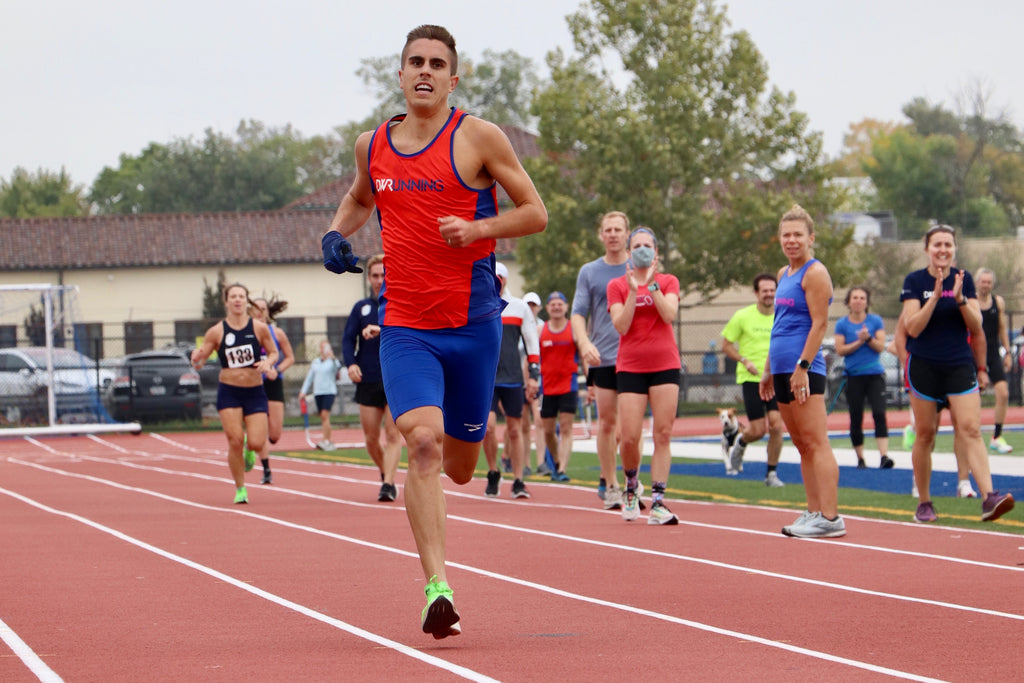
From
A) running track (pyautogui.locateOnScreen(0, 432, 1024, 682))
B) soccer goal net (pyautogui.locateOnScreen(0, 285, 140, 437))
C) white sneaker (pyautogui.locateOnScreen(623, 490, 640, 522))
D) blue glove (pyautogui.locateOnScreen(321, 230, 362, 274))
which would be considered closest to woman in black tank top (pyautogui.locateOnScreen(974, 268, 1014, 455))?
running track (pyautogui.locateOnScreen(0, 432, 1024, 682))

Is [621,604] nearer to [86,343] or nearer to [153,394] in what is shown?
[153,394]

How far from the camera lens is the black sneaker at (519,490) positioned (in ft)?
43.8

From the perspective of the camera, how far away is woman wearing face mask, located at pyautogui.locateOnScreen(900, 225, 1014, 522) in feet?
33.1

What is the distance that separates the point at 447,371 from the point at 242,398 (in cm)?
739

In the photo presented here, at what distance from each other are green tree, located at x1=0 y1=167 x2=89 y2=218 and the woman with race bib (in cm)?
8033

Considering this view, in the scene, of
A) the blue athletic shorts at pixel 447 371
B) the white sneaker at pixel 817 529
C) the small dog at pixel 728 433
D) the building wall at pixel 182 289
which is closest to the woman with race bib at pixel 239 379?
the small dog at pixel 728 433

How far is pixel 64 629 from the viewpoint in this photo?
6199 millimetres

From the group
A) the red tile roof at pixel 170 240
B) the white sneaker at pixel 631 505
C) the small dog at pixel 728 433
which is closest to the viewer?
the white sneaker at pixel 631 505

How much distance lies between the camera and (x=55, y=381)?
30578mm

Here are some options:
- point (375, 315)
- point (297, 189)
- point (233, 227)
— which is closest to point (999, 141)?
point (297, 189)

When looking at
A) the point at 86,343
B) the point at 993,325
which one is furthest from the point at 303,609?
the point at 86,343

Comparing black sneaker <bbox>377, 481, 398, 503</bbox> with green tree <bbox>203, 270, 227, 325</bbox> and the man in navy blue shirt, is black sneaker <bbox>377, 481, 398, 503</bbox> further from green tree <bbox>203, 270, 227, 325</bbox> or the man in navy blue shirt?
green tree <bbox>203, 270, 227, 325</bbox>

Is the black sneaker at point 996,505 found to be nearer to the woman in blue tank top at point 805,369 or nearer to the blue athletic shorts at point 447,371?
the woman in blue tank top at point 805,369

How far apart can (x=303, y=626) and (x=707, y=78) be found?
3073 cm
